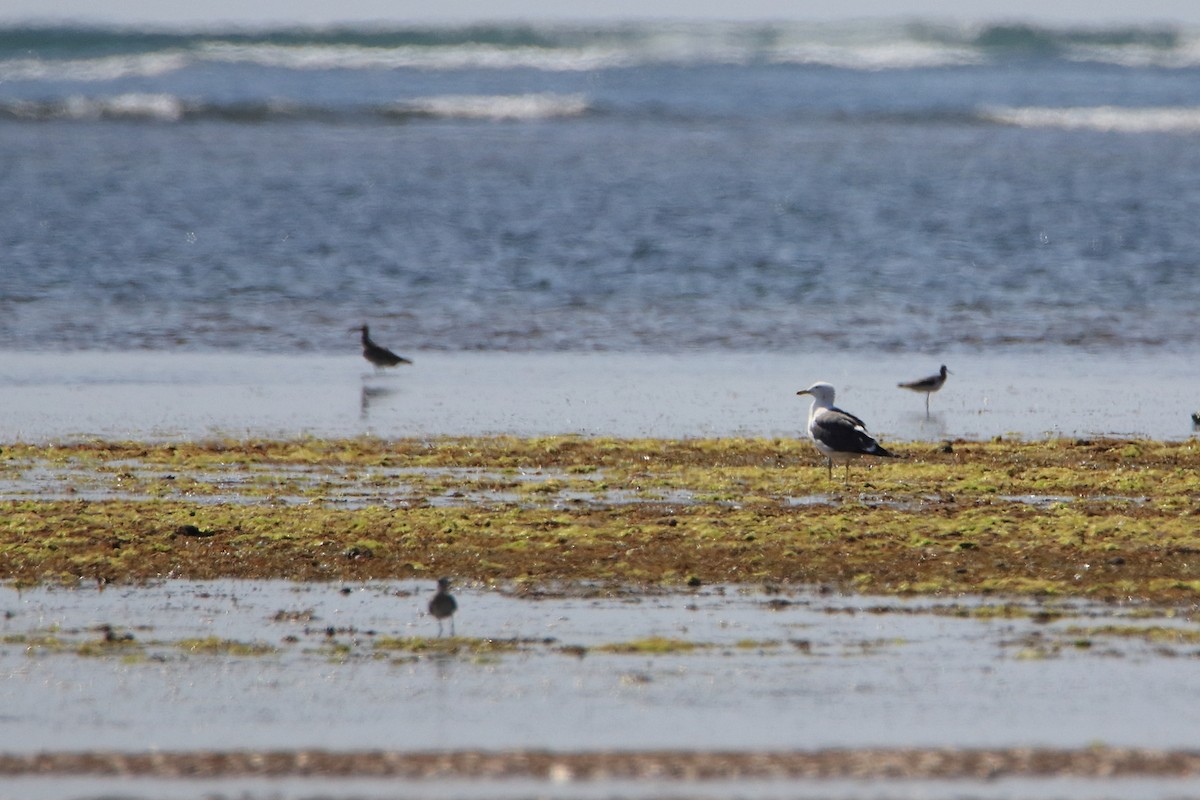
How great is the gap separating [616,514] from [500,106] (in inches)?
3866

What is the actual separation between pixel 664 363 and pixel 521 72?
5620 inches

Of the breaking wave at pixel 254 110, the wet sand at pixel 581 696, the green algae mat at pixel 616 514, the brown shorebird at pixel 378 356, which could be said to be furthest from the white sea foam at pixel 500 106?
the wet sand at pixel 581 696

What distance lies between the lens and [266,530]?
44.4 ft

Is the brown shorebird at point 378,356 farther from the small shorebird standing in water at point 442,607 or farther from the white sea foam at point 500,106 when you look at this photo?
the white sea foam at point 500,106

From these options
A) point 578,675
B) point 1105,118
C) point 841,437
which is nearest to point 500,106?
point 1105,118

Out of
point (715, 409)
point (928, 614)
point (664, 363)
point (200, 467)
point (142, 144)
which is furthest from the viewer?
point (142, 144)

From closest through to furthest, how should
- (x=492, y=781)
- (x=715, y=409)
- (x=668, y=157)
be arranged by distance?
1. (x=492, y=781)
2. (x=715, y=409)
3. (x=668, y=157)

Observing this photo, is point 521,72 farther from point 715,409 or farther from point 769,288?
point 715,409

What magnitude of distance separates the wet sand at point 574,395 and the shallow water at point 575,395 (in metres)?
0.03

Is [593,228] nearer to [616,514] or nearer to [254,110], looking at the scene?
[616,514]

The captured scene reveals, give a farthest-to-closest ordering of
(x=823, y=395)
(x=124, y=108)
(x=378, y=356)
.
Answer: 1. (x=124, y=108)
2. (x=378, y=356)
3. (x=823, y=395)

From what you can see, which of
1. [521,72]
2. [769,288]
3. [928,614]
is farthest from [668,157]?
[521,72]

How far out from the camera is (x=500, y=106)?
111m

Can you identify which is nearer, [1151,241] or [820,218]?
[1151,241]
